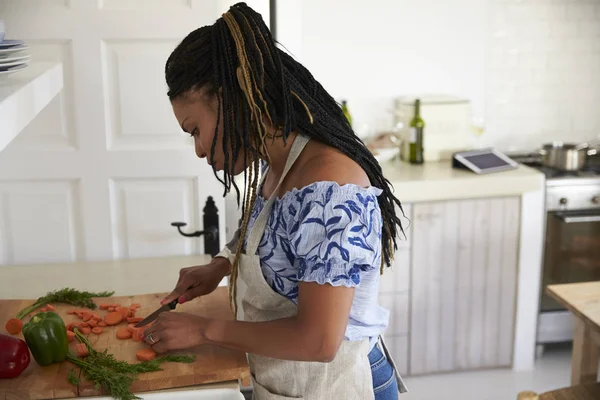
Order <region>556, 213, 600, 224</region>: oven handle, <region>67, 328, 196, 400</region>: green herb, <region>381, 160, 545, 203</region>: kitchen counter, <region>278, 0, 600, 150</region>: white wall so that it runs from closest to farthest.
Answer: <region>67, 328, 196, 400</region>: green herb, <region>381, 160, 545, 203</region>: kitchen counter, <region>556, 213, 600, 224</region>: oven handle, <region>278, 0, 600, 150</region>: white wall

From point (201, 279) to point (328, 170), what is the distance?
23.9 inches

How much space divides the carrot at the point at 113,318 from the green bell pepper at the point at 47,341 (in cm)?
17

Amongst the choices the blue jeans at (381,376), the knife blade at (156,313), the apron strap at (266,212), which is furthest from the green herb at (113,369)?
the blue jeans at (381,376)

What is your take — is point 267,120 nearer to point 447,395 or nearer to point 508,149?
point 447,395

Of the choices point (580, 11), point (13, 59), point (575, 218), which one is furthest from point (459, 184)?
point (13, 59)

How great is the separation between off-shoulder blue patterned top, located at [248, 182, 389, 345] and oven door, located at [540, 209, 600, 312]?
2.46 meters

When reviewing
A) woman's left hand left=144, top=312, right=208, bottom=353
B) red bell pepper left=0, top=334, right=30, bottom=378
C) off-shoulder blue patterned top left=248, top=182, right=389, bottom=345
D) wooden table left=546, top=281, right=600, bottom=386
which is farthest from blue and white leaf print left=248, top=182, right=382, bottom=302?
wooden table left=546, top=281, right=600, bottom=386

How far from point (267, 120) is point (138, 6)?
54.4 inches

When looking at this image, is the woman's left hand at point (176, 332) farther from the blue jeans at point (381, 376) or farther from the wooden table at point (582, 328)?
the wooden table at point (582, 328)

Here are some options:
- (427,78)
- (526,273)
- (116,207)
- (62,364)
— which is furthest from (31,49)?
(526,273)

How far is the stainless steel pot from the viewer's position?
12.7ft

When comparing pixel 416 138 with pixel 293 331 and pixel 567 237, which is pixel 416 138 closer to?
pixel 567 237

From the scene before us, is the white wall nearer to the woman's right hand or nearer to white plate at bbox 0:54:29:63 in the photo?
the woman's right hand

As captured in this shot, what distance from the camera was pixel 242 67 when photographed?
148cm
